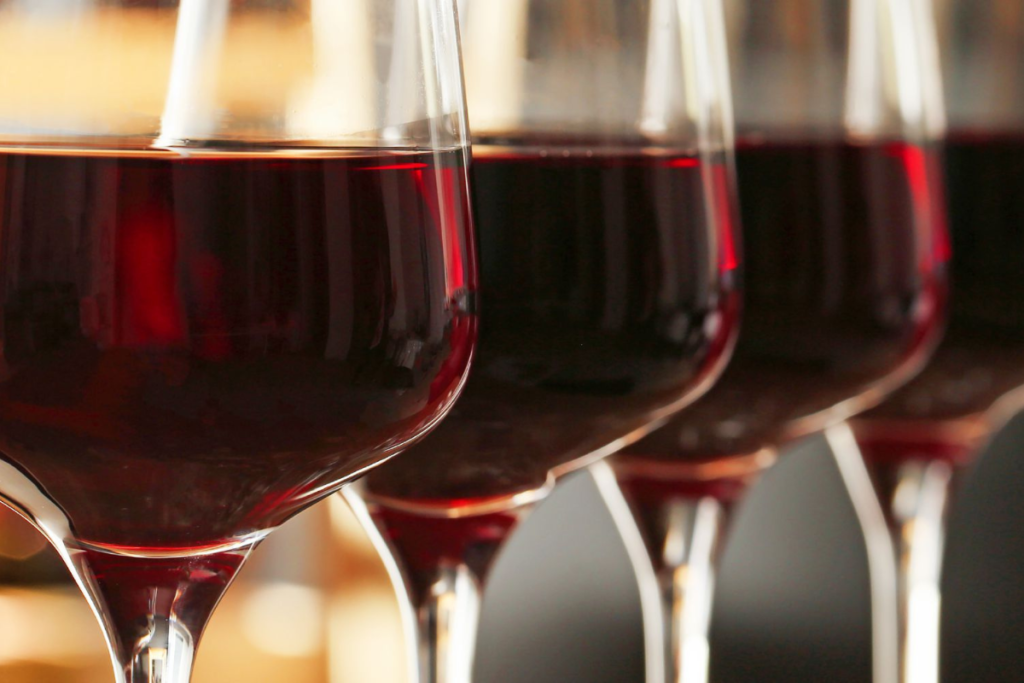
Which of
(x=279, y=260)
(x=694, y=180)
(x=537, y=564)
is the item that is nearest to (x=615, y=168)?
(x=694, y=180)

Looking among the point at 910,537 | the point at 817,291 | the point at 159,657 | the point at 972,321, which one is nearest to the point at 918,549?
the point at 910,537

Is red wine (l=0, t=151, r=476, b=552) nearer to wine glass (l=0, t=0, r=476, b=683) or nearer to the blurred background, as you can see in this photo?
wine glass (l=0, t=0, r=476, b=683)

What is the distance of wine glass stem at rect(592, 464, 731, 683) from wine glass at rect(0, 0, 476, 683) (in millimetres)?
246

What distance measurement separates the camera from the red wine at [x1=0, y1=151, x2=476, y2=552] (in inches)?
9.1

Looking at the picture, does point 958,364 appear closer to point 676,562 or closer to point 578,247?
point 676,562

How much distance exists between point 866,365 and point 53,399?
32 cm

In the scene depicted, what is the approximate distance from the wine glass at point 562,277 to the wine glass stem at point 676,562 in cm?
10

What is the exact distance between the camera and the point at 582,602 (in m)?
0.83

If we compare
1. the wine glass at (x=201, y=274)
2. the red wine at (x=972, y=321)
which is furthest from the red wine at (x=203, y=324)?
the red wine at (x=972, y=321)

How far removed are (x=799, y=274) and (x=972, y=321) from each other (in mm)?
160

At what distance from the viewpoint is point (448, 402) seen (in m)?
0.29

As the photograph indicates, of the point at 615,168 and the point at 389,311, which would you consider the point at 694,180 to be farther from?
the point at 389,311

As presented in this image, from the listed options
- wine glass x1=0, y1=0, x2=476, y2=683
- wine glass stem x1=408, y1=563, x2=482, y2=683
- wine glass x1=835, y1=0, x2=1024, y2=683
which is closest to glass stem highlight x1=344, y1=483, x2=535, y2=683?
wine glass stem x1=408, y1=563, x2=482, y2=683

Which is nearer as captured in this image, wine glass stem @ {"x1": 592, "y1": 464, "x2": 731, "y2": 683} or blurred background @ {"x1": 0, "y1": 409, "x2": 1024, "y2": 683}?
wine glass stem @ {"x1": 592, "y1": 464, "x2": 731, "y2": 683}
